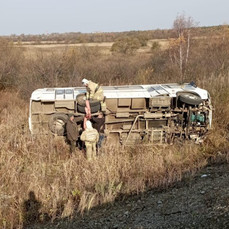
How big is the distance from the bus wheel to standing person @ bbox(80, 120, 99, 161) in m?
1.11

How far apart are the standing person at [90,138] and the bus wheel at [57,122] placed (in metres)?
1.11

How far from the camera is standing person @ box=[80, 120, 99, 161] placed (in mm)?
7203

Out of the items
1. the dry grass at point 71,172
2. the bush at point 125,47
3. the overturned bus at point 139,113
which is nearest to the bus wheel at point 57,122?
the overturned bus at point 139,113

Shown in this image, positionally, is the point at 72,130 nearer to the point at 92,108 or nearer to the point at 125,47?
the point at 92,108

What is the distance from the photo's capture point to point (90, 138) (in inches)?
283

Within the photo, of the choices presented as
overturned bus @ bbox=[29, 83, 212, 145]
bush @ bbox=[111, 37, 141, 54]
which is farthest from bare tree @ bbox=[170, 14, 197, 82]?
bush @ bbox=[111, 37, 141, 54]

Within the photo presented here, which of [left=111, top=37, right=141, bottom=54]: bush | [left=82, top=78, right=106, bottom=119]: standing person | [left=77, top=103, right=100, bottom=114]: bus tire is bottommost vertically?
[left=77, top=103, right=100, bottom=114]: bus tire

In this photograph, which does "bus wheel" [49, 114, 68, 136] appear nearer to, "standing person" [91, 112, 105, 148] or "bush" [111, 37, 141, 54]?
"standing person" [91, 112, 105, 148]

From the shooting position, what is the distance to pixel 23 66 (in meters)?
17.5

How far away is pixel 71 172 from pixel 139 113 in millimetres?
2724

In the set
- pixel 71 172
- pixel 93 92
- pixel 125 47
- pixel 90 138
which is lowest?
pixel 71 172

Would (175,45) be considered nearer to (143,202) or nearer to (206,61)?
(206,61)

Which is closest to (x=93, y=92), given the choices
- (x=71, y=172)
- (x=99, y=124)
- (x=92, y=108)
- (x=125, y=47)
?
(x=92, y=108)

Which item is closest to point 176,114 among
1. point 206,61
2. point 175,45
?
point 206,61
